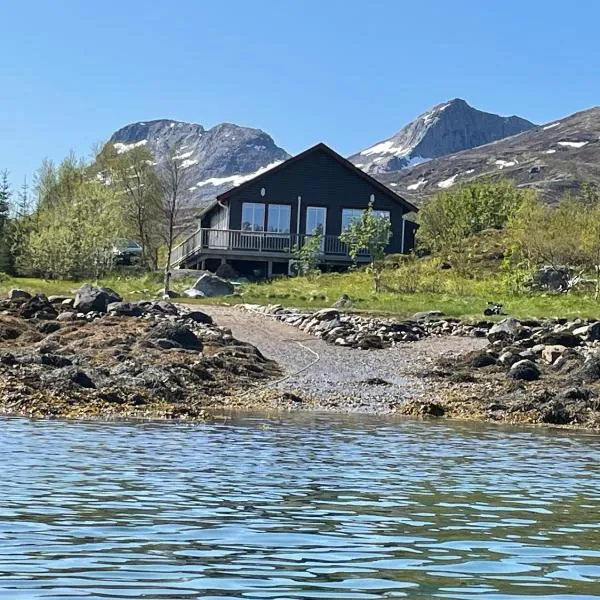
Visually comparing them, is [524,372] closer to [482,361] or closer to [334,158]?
[482,361]

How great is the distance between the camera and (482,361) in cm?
2661

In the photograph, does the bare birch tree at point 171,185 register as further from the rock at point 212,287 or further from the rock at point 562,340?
the rock at point 562,340

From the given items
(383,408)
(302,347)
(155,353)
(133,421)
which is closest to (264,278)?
(302,347)

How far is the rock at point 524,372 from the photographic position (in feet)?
79.8

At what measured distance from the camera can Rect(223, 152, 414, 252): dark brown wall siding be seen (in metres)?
60.8

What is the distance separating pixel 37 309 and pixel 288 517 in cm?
2288

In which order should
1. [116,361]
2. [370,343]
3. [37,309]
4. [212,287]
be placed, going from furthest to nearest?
1. [212,287]
2. [37,309]
3. [370,343]
4. [116,361]

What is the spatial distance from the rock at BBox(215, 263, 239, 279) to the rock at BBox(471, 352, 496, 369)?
3015 cm

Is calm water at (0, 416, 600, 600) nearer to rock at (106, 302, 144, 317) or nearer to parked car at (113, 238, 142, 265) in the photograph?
rock at (106, 302, 144, 317)

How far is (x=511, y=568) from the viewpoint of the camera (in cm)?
742

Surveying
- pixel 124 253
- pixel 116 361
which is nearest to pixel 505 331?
pixel 116 361

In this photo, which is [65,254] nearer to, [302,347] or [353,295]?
[353,295]

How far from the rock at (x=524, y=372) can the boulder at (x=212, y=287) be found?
69.6 feet

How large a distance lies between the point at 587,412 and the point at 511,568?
44.7 ft
